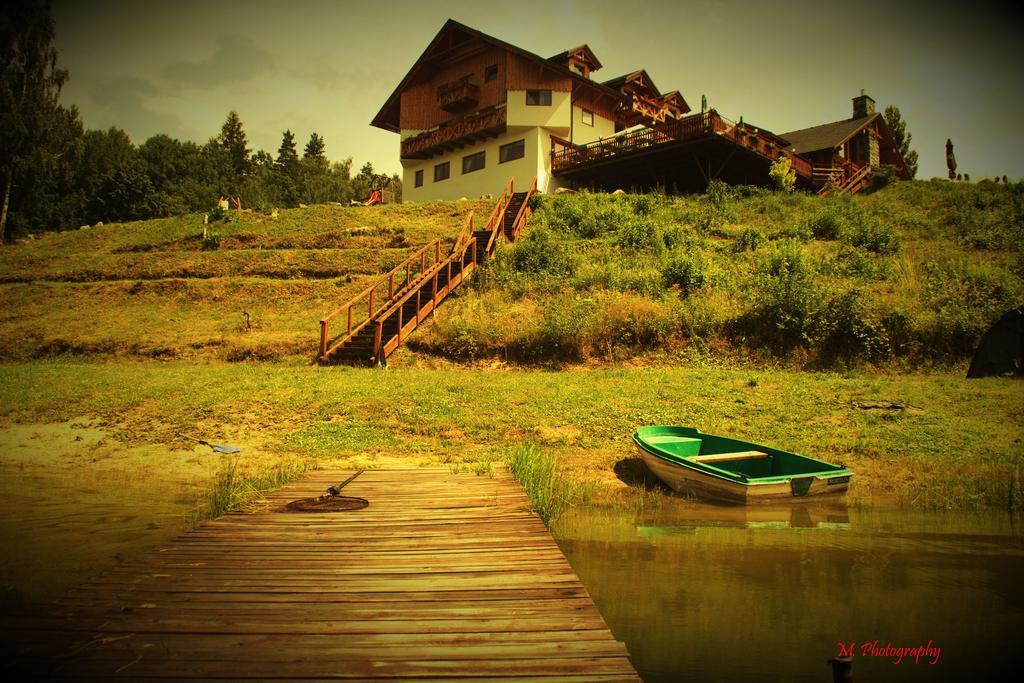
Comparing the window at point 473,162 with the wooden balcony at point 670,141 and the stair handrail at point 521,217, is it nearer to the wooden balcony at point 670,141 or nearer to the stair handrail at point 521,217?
the wooden balcony at point 670,141

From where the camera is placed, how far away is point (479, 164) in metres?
39.4

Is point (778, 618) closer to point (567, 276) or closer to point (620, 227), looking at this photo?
point (567, 276)

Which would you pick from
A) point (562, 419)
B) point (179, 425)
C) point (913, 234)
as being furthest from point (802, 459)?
point (913, 234)

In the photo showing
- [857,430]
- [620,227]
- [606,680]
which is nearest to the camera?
[606,680]

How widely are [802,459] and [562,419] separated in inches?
203

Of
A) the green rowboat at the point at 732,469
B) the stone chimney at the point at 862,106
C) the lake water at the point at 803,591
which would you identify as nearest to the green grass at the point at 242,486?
the lake water at the point at 803,591

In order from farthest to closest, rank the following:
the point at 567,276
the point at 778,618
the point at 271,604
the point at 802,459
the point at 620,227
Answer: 1. the point at 620,227
2. the point at 567,276
3. the point at 802,459
4. the point at 778,618
5. the point at 271,604

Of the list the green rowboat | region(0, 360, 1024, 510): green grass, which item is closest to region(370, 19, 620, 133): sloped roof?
region(0, 360, 1024, 510): green grass

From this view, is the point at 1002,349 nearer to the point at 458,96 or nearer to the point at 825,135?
the point at 825,135

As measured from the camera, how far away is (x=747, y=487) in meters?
8.88

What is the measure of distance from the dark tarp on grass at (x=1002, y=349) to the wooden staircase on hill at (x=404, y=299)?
57.5 feet

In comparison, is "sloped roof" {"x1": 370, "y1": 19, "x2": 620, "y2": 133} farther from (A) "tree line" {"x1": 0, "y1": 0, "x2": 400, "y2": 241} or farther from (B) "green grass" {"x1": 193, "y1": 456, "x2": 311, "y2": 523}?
(B) "green grass" {"x1": 193, "y1": 456, "x2": 311, "y2": 523}

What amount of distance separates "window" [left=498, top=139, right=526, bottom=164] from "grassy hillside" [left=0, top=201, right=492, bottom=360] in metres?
4.12

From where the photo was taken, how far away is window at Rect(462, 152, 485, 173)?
1548 inches
